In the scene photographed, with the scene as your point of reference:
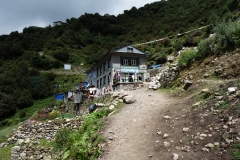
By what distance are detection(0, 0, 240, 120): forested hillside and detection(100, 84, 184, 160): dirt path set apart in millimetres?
31690

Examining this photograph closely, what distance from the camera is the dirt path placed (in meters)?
5.97

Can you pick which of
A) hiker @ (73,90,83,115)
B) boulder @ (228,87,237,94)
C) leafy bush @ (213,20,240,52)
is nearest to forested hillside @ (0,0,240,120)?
hiker @ (73,90,83,115)

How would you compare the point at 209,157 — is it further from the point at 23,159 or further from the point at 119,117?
the point at 23,159

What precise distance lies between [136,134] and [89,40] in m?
103

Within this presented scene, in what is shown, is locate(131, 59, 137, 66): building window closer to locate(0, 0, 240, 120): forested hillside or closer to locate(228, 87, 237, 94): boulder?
locate(0, 0, 240, 120): forested hillside

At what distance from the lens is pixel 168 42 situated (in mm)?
61906

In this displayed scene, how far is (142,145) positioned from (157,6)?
11688 centimetres

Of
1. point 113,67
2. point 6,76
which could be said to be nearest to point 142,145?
point 113,67

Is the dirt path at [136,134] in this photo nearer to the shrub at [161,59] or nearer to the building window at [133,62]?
the building window at [133,62]

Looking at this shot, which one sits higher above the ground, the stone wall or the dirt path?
the dirt path

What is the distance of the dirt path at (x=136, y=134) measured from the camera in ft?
19.6

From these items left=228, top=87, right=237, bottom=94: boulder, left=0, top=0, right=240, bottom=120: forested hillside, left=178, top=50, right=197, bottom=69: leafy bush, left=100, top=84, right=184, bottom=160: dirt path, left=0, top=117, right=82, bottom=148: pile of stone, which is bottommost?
left=0, top=117, right=82, bottom=148: pile of stone

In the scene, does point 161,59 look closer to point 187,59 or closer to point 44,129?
point 187,59

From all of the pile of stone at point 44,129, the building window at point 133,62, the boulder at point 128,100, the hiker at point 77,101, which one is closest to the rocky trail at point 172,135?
the boulder at point 128,100
